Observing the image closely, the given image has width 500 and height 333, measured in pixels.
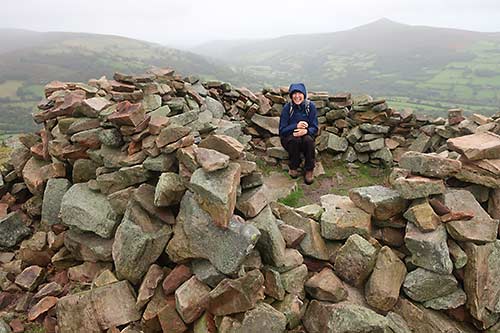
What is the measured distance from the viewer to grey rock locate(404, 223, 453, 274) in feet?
17.3

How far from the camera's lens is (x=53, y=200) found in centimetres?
746

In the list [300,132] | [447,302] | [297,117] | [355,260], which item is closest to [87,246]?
[355,260]

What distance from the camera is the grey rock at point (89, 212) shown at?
6.40m

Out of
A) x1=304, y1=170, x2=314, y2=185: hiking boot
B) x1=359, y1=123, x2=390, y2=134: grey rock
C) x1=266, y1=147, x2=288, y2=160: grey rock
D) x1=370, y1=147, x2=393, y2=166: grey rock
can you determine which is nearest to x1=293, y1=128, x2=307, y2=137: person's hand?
x1=304, y1=170, x2=314, y2=185: hiking boot

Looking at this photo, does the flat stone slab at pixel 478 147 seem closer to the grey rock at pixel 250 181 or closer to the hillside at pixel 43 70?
the grey rock at pixel 250 181

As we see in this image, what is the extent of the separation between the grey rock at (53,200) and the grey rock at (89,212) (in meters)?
0.61

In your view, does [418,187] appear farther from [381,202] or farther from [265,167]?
[265,167]

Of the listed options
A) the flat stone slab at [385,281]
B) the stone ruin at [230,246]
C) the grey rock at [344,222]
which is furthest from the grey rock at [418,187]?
the flat stone slab at [385,281]

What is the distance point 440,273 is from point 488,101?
12018cm

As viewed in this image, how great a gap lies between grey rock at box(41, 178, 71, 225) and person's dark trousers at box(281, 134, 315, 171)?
5.92m

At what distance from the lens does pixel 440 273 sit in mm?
5332

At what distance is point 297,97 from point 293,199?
2980 mm

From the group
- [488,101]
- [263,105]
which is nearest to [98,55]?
[488,101]

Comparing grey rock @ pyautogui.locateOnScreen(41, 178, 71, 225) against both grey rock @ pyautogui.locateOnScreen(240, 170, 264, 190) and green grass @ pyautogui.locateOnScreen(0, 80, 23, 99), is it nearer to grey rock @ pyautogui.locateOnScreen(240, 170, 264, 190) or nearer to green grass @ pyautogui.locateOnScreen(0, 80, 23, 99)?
grey rock @ pyautogui.locateOnScreen(240, 170, 264, 190)
